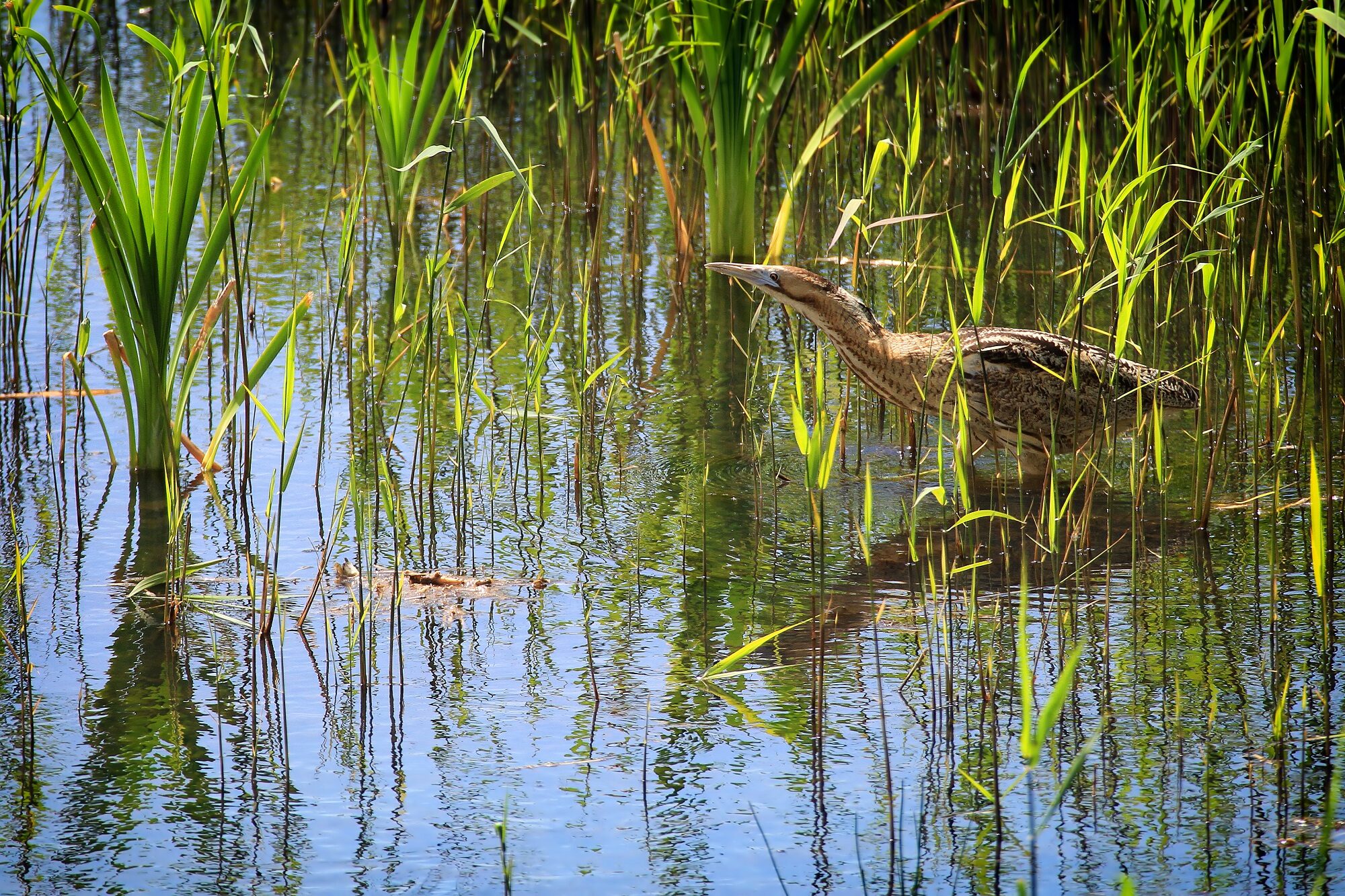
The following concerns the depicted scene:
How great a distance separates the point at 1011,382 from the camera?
4.66 m

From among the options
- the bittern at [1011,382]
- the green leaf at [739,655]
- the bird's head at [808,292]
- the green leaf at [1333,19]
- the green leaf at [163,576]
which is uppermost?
the green leaf at [1333,19]

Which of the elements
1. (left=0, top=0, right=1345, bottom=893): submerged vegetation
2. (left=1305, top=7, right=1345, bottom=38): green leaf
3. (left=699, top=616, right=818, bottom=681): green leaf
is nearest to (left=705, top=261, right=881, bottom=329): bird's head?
(left=0, top=0, right=1345, bottom=893): submerged vegetation

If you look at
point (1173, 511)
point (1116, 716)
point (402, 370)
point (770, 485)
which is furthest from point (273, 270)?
point (1116, 716)

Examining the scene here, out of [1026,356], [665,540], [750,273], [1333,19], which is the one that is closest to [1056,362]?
[1026,356]

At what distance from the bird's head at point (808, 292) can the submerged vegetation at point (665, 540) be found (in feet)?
0.63

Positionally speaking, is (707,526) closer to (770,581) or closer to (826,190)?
(770,581)

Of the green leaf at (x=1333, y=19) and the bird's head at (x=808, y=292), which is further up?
the green leaf at (x=1333, y=19)

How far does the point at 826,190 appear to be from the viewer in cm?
738

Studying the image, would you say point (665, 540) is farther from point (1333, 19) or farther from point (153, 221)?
point (1333, 19)

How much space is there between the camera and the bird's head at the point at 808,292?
17.0ft

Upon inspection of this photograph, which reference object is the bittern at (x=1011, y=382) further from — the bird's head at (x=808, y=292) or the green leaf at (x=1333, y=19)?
the green leaf at (x=1333, y=19)

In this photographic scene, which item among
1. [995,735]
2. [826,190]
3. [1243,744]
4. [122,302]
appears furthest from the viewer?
[826,190]

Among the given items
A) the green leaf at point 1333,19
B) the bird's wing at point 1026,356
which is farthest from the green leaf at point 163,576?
the green leaf at point 1333,19

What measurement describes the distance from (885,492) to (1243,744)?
1.83m
